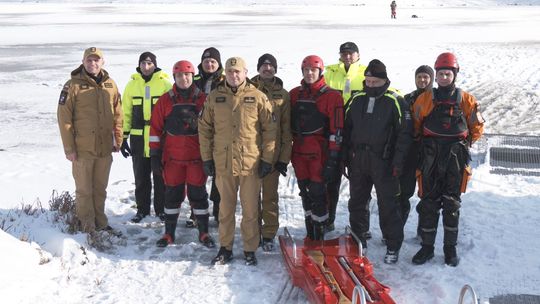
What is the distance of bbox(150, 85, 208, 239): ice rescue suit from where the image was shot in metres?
5.95

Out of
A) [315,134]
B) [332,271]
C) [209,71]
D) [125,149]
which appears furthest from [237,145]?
[125,149]

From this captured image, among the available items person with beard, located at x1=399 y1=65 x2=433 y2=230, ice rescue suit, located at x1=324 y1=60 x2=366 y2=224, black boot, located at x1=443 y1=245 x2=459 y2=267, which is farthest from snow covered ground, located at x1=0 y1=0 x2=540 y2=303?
ice rescue suit, located at x1=324 y1=60 x2=366 y2=224

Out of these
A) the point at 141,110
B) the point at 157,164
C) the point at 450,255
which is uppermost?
the point at 141,110

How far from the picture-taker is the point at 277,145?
5.74 metres

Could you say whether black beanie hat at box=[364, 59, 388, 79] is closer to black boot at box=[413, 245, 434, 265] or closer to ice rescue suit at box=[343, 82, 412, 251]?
ice rescue suit at box=[343, 82, 412, 251]

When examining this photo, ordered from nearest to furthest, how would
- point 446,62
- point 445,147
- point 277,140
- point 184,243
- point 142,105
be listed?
point 446,62 < point 445,147 < point 277,140 < point 184,243 < point 142,105

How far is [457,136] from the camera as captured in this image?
534cm

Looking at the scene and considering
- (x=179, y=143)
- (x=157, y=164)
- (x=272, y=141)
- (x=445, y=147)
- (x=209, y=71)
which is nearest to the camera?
(x=445, y=147)

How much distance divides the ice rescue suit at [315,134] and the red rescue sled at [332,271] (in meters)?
0.51

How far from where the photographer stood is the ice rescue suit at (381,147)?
5434mm

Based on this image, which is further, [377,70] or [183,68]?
[183,68]

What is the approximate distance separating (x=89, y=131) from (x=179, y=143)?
941 millimetres

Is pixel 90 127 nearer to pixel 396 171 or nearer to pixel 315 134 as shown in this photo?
pixel 315 134

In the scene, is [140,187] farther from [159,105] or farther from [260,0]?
[260,0]
